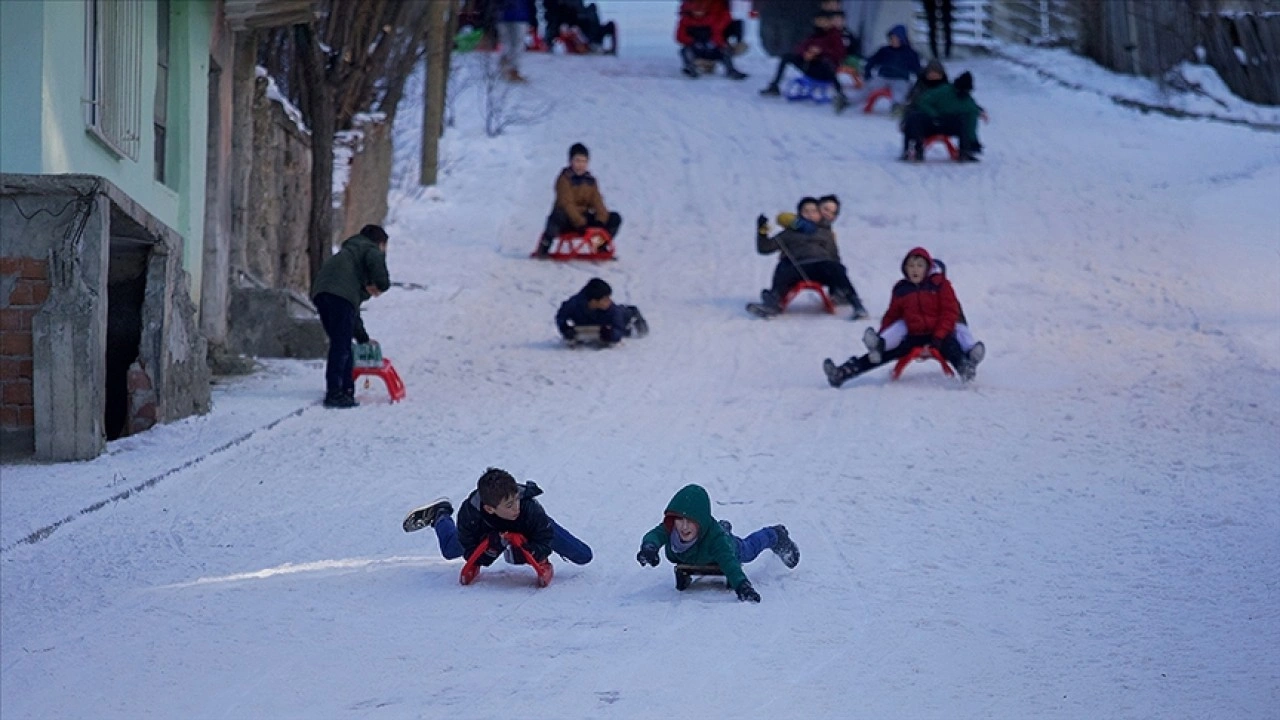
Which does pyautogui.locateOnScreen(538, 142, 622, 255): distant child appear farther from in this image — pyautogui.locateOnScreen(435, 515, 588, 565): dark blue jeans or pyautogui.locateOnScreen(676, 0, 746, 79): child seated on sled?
pyautogui.locateOnScreen(676, 0, 746, 79): child seated on sled

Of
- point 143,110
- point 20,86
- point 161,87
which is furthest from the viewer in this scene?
point 161,87

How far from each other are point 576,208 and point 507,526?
10.5 meters

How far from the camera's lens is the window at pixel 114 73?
10625 millimetres

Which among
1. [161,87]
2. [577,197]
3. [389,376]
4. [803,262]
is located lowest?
[389,376]

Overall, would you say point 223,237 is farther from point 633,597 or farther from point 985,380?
point 633,597

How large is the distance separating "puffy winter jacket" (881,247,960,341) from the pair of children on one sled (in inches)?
202

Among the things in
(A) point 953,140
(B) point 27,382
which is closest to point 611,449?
(B) point 27,382

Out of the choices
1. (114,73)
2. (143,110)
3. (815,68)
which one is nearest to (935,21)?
(815,68)

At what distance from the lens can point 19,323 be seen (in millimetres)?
9297

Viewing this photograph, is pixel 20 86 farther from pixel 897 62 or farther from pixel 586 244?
pixel 897 62

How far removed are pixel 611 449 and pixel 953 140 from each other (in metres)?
15.2

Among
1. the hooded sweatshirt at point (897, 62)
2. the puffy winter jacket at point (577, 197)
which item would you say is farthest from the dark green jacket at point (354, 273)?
the hooded sweatshirt at point (897, 62)

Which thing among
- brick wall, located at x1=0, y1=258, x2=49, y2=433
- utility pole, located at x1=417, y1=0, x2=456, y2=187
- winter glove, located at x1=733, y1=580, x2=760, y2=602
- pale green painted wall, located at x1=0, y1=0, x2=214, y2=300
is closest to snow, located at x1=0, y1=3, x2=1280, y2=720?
winter glove, located at x1=733, y1=580, x2=760, y2=602

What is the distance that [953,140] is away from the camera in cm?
2411
